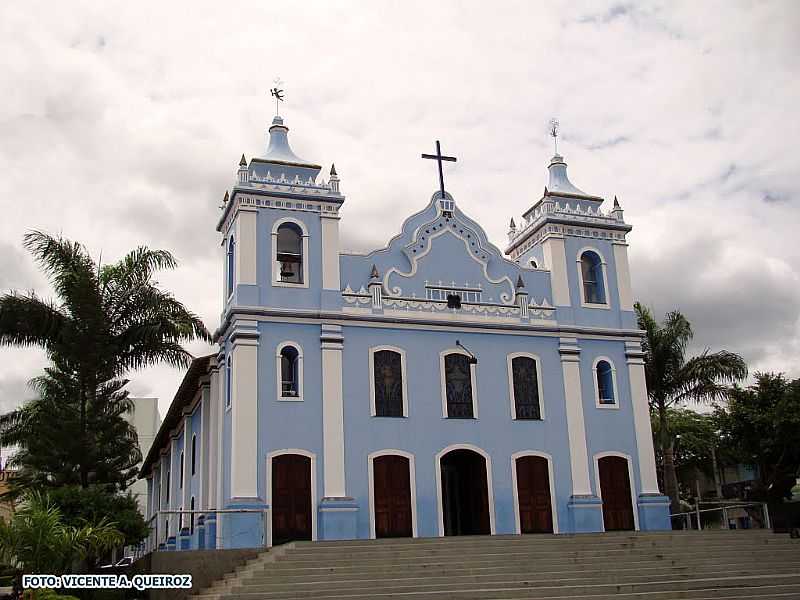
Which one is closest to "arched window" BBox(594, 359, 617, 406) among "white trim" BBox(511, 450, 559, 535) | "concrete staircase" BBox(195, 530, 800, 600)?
"white trim" BBox(511, 450, 559, 535)

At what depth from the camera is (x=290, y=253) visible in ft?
78.9

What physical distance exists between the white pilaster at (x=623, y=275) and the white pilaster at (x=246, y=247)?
34.2ft

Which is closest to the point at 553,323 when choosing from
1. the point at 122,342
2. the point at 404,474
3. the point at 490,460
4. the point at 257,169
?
the point at 490,460

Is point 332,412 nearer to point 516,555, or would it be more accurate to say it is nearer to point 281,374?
point 281,374

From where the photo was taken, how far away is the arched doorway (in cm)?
2347

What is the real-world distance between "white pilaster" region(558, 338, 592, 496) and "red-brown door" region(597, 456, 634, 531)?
57 centimetres

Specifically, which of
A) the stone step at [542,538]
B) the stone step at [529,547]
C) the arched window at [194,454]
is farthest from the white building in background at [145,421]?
the stone step at [529,547]

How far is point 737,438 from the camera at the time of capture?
Answer: 28.3 m

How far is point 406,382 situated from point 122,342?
25.2ft

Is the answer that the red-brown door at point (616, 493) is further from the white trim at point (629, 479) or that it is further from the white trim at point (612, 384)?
the white trim at point (612, 384)

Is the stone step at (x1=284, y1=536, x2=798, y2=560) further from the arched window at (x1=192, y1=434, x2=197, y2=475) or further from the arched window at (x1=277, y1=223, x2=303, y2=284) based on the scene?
the arched window at (x1=192, y1=434, x2=197, y2=475)

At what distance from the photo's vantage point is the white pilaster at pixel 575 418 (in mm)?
24031

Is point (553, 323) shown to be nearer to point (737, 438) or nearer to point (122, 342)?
point (737, 438)

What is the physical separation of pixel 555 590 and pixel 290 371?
922 cm
